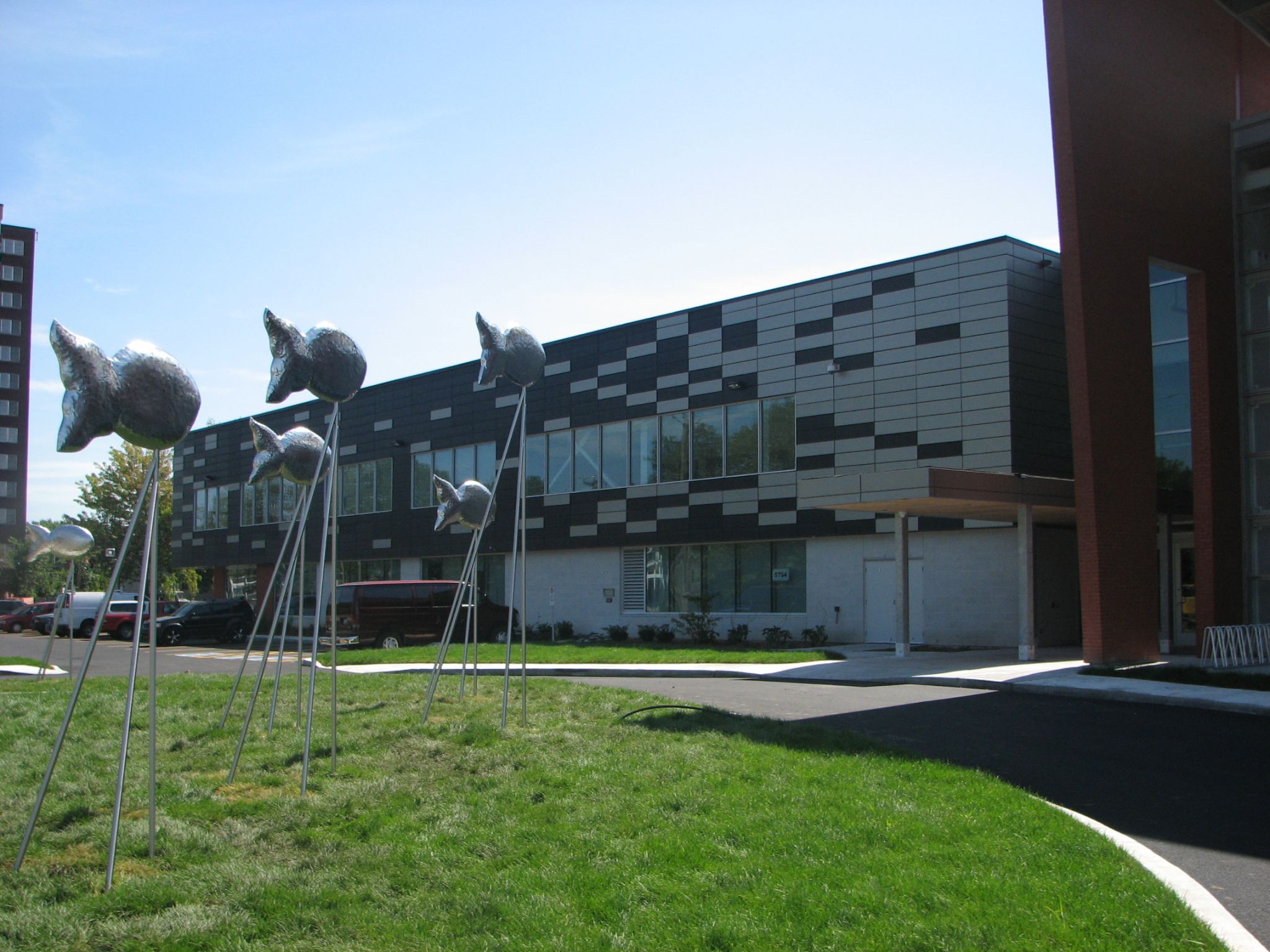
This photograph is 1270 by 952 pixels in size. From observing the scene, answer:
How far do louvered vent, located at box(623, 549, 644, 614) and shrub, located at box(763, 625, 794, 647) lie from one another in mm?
5634

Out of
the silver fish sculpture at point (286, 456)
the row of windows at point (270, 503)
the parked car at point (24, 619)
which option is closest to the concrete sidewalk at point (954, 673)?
the silver fish sculpture at point (286, 456)

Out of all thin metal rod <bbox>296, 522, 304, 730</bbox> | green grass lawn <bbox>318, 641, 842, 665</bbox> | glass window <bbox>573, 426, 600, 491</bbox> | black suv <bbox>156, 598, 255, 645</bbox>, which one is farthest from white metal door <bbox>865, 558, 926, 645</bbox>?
black suv <bbox>156, 598, 255, 645</bbox>

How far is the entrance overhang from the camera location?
19094mm

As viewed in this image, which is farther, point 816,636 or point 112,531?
point 112,531

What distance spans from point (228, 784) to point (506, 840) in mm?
2782

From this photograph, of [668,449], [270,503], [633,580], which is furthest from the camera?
[270,503]

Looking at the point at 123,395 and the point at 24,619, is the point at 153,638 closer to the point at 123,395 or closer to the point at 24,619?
the point at 123,395

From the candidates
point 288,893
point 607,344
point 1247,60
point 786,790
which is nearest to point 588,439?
point 607,344

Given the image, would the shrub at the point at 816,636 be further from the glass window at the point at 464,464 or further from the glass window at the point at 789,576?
the glass window at the point at 464,464

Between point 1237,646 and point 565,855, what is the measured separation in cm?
1738

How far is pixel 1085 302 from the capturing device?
60.6ft

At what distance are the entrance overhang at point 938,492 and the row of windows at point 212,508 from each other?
38.3 metres

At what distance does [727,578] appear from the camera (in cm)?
3041

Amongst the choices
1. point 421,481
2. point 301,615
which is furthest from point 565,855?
point 421,481
